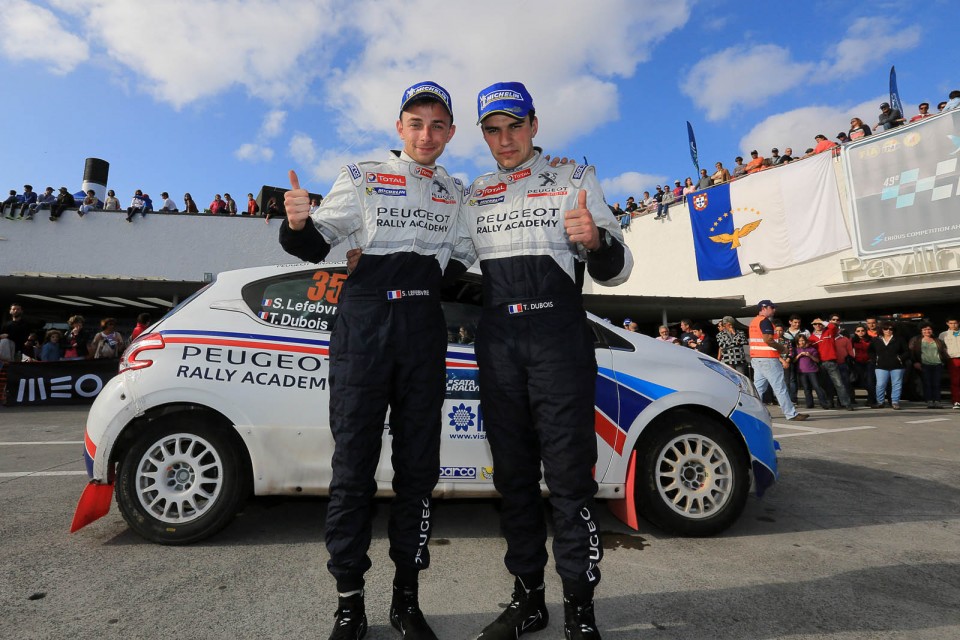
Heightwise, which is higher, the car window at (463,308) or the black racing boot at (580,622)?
the car window at (463,308)

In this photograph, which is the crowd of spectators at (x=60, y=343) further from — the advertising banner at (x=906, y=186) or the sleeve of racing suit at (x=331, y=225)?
the advertising banner at (x=906, y=186)

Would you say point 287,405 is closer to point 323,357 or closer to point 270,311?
point 323,357

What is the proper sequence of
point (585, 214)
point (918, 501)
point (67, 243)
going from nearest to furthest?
1. point (585, 214)
2. point (918, 501)
3. point (67, 243)

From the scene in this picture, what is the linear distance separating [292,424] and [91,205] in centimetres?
1773

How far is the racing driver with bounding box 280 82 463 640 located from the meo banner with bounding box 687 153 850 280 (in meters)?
14.6

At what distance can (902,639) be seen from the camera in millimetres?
1978

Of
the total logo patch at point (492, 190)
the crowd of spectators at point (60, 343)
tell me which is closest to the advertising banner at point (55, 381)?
the crowd of spectators at point (60, 343)

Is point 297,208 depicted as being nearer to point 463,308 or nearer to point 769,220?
point 463,308

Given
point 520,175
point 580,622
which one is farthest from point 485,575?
point 520,175

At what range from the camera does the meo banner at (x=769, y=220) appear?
532 inches

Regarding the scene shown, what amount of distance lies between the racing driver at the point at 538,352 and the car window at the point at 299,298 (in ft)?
4.10

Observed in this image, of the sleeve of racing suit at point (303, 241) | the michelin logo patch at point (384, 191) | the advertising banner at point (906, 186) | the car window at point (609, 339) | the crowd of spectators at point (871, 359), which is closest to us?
the sleeve of racing suit at point (303, 241)

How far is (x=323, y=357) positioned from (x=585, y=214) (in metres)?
1.74

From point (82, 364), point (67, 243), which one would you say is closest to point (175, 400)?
point (82, 364)
